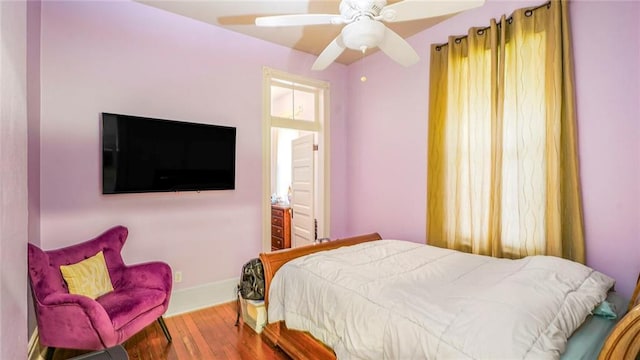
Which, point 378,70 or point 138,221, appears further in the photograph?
point 378,70

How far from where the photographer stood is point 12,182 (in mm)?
987

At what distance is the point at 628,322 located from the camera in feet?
3.52

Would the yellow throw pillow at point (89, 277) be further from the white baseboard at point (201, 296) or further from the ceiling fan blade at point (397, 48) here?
the ceiling fan blade at point (397, 48)

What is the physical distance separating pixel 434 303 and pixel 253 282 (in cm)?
153

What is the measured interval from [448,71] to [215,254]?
3059 mm

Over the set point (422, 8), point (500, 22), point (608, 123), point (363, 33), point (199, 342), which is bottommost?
point (199, 342)

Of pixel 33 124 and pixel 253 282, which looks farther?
pixel 253 282

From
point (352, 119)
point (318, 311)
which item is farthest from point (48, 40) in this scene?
point (352, 119)

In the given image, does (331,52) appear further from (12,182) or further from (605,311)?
(605,311)

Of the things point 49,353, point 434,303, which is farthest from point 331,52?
point 49,353

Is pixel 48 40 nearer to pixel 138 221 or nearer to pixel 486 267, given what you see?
pixel 138 221

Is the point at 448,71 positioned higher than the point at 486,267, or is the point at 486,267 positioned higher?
the point at 448,71

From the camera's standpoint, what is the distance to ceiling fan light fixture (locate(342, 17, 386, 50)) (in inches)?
64.6

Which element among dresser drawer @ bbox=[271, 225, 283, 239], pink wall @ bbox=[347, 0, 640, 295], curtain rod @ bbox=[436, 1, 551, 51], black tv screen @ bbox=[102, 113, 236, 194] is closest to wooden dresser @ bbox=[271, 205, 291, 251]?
dresser drawer @ bbox=[271, 225, 283, 239]
